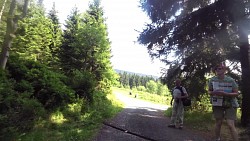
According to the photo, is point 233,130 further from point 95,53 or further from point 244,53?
point 95,53

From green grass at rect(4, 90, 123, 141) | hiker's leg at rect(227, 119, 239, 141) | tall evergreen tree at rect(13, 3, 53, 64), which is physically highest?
tall evergreen tree at rect(13, 3, 53, 64)

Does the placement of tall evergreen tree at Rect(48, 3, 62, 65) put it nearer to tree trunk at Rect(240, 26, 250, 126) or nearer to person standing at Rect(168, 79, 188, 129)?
person standing at Rect(168, 79, 188, 129)

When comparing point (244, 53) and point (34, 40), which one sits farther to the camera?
point (34, 40)

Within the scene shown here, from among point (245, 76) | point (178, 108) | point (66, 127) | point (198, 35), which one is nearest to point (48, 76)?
point (66, 127)

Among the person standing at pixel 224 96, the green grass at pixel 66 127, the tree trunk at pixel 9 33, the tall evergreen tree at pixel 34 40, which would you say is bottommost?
the green grass at pixel 66 127

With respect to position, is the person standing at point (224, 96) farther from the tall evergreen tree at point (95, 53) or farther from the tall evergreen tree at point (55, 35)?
the tall evergreen tree at point (55, 35)

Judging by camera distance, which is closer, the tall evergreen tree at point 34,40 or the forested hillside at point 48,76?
the forested hillside at point 48,76

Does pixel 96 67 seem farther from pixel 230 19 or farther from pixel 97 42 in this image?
pixel 230 19

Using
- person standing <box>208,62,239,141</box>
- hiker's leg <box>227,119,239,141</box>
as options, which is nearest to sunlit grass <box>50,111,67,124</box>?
person standing <box>208,62,239,141</box>

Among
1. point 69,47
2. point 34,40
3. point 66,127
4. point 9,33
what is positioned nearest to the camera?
point 66,127

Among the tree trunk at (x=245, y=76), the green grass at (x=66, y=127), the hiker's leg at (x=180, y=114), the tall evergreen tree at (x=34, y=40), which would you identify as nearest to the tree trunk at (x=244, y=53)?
the tree trunk at (x=245, y=76)

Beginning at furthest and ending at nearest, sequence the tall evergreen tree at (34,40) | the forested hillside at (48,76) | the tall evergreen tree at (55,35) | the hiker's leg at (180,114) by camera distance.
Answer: the tall evergreen tree at (55,35)
the tall evergreen tree at (34,40)
the hiker's leg at (180,114)
the forested hillside at (48,76)

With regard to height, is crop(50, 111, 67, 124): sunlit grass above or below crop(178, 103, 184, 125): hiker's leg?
below

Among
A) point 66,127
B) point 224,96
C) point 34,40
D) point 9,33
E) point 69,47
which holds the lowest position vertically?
point 66,127
